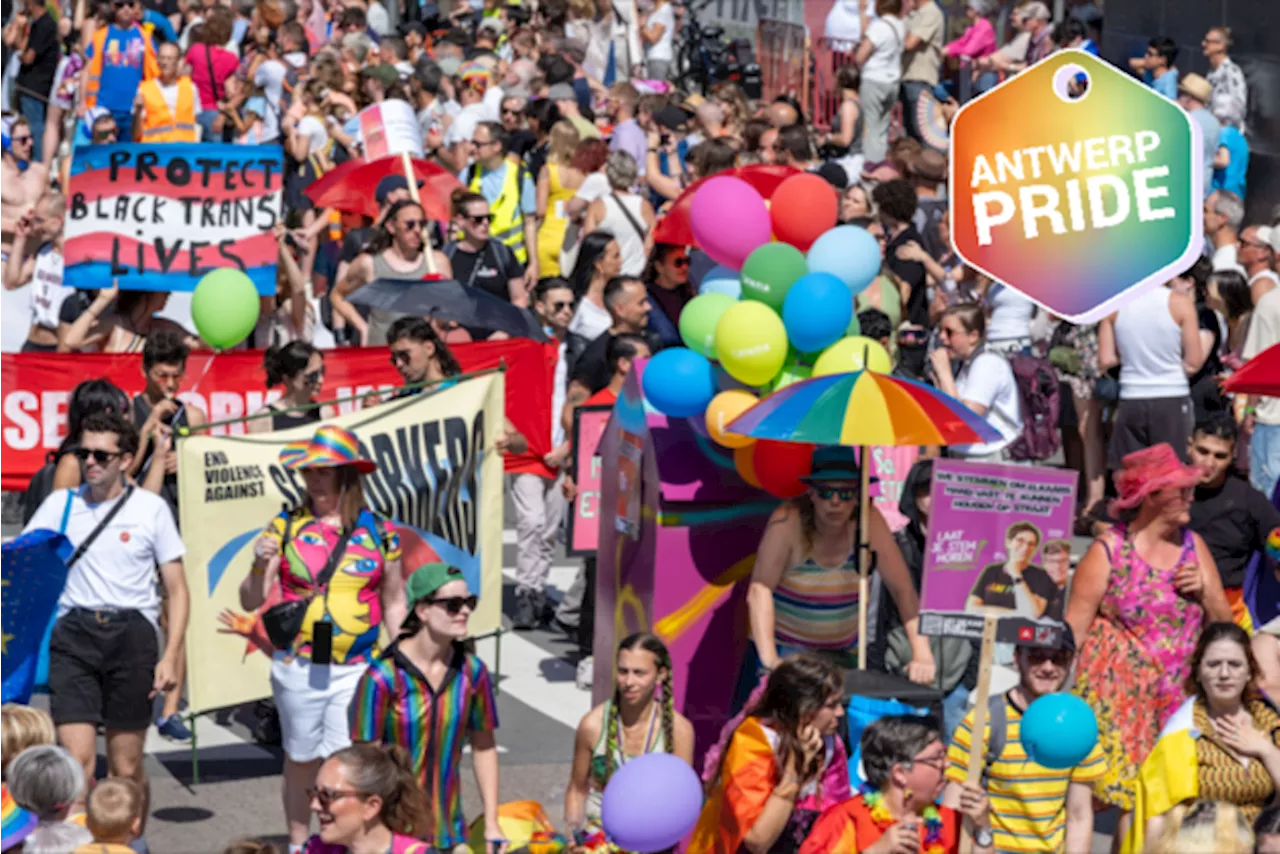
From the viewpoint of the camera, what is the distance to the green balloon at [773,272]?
8914mm

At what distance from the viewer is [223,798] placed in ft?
31.8

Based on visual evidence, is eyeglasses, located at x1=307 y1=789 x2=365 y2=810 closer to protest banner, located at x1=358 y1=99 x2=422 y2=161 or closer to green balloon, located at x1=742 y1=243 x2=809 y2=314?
green balloon, located at x1=742 y1=243 x2=809 y2=314

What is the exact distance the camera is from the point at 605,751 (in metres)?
7.61

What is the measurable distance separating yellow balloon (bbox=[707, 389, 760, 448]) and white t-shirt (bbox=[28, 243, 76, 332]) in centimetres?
532

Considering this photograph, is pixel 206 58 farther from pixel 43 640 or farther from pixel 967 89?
pixel 43 640

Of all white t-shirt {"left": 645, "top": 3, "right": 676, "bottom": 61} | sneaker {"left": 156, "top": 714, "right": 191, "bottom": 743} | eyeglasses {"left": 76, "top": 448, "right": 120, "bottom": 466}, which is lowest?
sneaker {"left": 156, "top": 714, "right": 191, "bottom": 743}

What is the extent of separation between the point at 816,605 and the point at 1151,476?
1.38 m

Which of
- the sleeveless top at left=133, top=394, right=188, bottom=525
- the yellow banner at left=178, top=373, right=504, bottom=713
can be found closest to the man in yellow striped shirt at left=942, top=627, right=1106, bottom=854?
the yellow banner at left=178, top=373, right=504, bottom=713

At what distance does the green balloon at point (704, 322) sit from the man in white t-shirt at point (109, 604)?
Result: 224 cm

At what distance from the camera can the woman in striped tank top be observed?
337 inches

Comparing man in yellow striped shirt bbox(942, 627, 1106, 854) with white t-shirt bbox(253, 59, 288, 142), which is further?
white t-shirt bbox(253, 59, 288, 142)

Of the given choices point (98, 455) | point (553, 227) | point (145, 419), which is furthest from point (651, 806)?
point (553, 227)

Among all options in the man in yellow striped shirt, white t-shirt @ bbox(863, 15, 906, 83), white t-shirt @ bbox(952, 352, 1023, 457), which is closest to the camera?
the man in yellow striped shirt

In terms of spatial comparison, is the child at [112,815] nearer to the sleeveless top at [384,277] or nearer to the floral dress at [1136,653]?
the floral dress at [1136,653]
